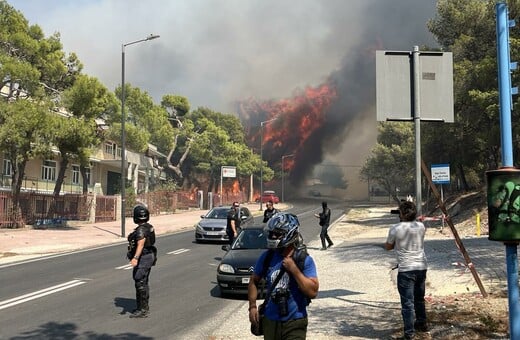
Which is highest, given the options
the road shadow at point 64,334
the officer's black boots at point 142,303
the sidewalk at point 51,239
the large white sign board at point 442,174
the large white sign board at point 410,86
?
the large white sign board at point 410,86

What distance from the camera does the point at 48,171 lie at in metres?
38.7

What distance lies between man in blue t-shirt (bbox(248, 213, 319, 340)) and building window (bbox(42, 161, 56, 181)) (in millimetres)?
38271

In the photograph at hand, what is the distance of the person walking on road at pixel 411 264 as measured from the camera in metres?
5.62

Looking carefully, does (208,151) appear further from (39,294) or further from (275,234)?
(275,234)

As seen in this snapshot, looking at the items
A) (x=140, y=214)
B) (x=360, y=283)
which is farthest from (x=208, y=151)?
(x=140, y=214)

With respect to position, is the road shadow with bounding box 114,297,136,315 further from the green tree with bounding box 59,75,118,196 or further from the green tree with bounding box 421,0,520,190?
the green tree with bounding box 59,75,118,196

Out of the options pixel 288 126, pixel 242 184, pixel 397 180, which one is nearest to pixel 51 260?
pixel 397 180

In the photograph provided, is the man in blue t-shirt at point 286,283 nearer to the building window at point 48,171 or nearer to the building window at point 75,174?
the building window at point 48,171

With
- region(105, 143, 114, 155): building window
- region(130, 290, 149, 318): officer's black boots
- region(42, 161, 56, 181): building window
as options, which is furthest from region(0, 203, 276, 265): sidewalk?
region(105, 143, 114, 155): building window

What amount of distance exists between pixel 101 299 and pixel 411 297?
550cm

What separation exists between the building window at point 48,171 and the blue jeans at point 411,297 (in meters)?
37.0

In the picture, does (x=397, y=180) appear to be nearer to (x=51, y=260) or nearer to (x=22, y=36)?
(x=22, y=36)

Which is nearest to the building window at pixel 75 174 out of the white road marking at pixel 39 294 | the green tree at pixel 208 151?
the green tree at pixel 208 151

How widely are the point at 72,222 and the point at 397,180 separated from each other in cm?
4674
